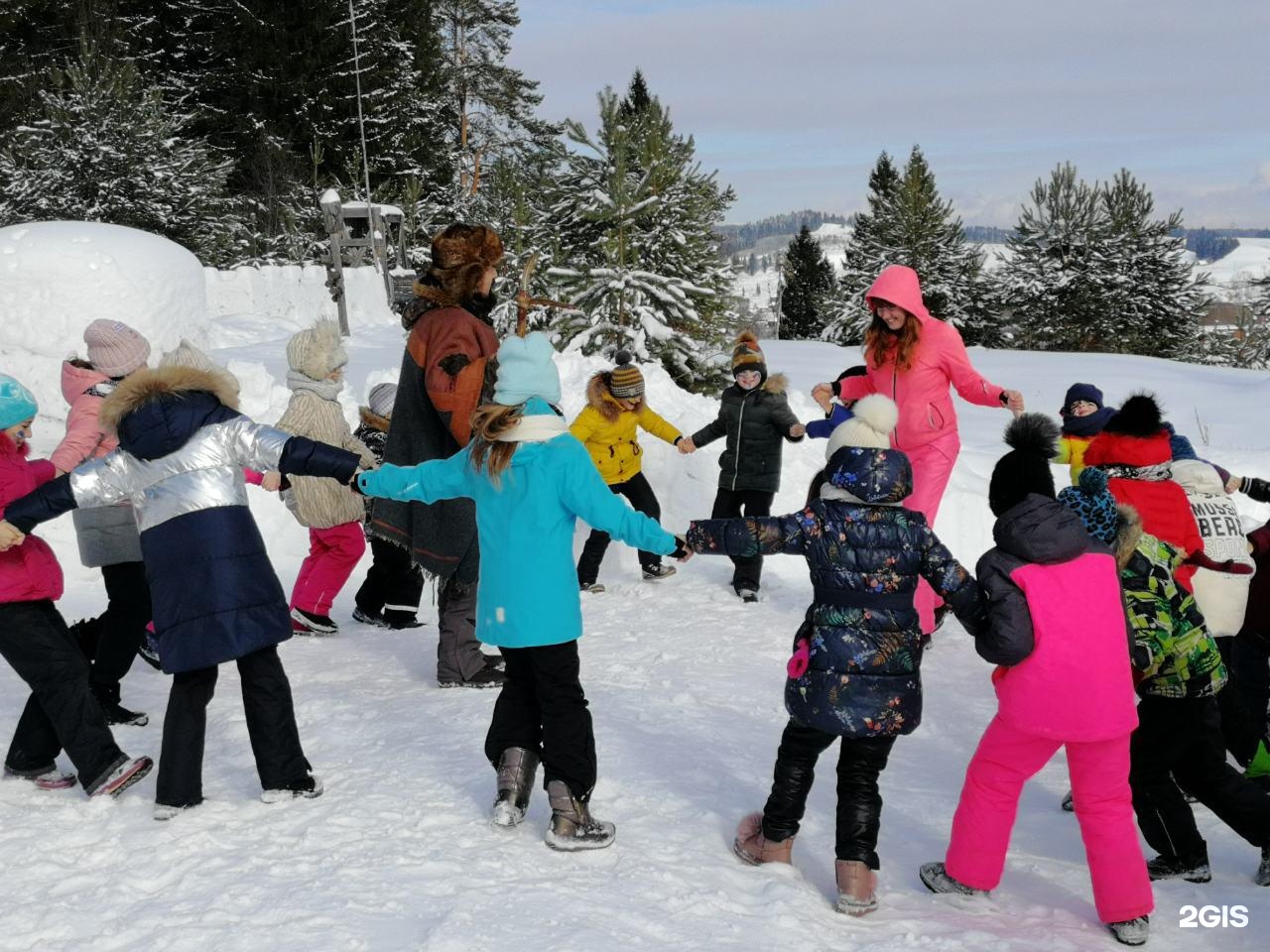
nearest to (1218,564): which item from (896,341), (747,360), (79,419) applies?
(896,341)

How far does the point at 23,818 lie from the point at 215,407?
1628 mm

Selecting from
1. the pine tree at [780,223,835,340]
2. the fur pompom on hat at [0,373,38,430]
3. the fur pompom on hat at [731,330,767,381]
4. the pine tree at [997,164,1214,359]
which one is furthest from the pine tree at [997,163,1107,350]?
the fur pompom on hat at [0,373,38,430]

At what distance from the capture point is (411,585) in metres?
6.54

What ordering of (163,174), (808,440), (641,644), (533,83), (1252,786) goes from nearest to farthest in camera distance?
1. (1252,786)
2. (641,644)
3. (808,440)
4. (163,174)
5. (533,83)

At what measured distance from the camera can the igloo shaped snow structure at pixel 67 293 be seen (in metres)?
9.64

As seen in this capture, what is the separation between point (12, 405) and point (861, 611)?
3.25m

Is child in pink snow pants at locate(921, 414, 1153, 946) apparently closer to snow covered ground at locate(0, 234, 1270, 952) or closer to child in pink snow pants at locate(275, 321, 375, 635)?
snow covered ground at locate(0, 234, 1270, 952)

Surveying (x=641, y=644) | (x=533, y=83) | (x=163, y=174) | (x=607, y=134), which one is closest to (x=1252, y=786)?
(x=641, y=644)

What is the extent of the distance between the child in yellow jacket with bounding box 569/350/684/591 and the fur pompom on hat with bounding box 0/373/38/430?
385 centimetres

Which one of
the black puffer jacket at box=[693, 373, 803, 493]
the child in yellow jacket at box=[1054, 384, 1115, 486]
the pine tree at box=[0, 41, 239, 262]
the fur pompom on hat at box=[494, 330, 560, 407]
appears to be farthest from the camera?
the pine tree at box=[0, 41, 239, 262]

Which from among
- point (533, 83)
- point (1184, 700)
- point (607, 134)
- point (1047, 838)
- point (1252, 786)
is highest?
point (533, 83)

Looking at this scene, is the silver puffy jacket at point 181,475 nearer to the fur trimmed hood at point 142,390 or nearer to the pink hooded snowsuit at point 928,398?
the fur trimmed hood at point 142,390

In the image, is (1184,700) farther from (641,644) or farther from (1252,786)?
(641,644)

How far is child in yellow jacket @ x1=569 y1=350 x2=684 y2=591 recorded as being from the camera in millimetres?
7215
